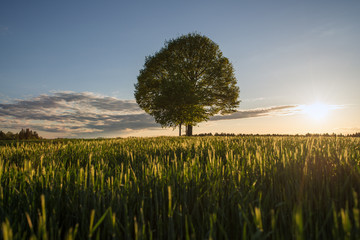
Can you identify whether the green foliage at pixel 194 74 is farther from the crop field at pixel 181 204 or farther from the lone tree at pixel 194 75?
the crop field at pixel 181 204

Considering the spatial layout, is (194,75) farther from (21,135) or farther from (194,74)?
(21,135)

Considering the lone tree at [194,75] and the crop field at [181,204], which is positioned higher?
the lone tree at [194,75]

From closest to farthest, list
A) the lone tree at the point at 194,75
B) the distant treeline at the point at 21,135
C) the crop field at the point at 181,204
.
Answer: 1. the crop field at the point at 181,204
2. the distant treeline at the point at 21,135
3. the lone tree at the point at 194,75

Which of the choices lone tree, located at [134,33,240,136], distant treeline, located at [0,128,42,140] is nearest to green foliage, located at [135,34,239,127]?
lone tree, located at [134,33,240,136]

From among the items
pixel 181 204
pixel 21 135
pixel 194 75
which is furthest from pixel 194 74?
pixel 181 204

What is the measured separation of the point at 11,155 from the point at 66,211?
3787 millimetres

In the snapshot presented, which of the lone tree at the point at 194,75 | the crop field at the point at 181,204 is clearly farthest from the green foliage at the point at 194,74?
the crop field at the point at 181,204

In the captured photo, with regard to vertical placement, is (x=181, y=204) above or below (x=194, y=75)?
below

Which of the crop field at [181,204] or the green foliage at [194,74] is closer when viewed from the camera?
the crop field at [181,204]

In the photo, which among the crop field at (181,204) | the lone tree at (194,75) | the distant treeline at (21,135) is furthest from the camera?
the lone tree at (194,75)

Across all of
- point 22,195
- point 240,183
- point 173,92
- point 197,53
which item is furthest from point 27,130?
point 197,53

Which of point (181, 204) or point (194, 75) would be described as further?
point (194, 75)

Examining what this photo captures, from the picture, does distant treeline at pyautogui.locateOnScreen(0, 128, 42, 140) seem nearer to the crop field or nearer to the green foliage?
the green foliage

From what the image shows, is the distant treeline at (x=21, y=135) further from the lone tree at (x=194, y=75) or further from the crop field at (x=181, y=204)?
the crop field at (x=181, y=204)
